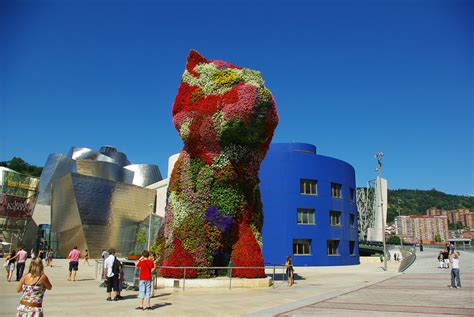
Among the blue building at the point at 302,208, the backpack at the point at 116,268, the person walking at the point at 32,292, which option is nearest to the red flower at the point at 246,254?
the backpack at the point at 116,268

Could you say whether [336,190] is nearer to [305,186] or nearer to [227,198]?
[305,186]

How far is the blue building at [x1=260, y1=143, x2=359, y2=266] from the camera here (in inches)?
1486

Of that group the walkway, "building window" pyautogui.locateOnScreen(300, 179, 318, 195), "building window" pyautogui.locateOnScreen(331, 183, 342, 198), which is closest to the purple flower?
the walkway

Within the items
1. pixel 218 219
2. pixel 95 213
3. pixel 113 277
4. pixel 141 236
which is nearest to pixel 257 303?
pixel 113 277

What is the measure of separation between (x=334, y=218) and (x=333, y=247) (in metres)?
2.96

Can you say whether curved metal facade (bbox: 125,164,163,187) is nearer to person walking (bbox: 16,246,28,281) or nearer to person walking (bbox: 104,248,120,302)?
person walking (bbox: 16,246,28,281)

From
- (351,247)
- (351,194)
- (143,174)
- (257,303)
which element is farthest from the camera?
(143,174)

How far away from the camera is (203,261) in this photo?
50.8 feet

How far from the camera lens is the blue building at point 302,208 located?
124 ft

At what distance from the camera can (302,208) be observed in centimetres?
3866

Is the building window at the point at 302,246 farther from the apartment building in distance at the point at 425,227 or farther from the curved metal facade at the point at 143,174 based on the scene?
the apartment building in distance at the point at 425,227

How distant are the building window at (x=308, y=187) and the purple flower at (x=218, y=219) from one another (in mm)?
24060

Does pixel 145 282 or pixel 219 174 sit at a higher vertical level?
pixel 219 174

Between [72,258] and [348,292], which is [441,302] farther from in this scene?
[72,258]
